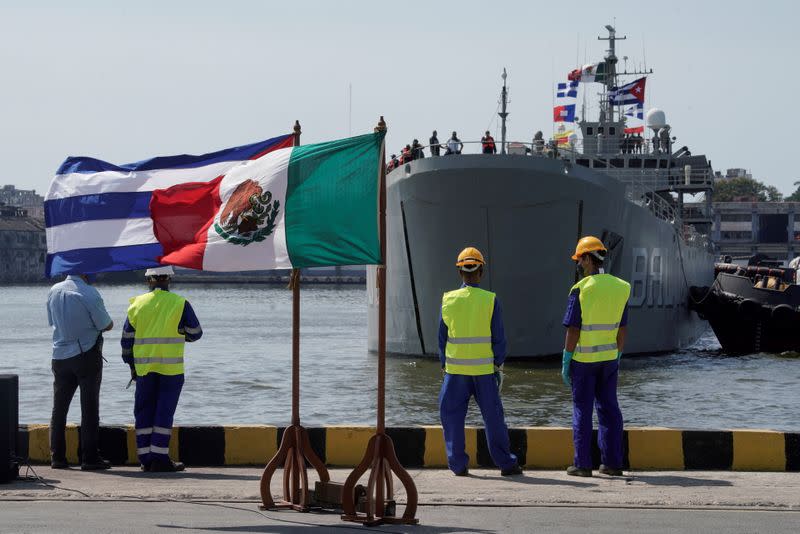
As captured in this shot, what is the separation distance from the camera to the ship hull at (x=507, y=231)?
24.5 meters

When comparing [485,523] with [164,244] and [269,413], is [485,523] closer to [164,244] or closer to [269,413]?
[164,244]

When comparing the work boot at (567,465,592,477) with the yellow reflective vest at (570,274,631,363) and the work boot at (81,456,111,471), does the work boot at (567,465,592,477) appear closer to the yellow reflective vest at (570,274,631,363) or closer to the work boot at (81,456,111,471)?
the yellow reflective vest at (570,274,631,363)

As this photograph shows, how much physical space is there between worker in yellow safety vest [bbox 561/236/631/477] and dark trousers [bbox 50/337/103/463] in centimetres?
339

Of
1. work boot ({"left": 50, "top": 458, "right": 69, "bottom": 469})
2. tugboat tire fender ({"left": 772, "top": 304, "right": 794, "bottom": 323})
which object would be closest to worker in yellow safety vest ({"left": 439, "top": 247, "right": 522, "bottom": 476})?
work boot ({"left": 50, "top": 458, "right": 69, "bottom": 469})

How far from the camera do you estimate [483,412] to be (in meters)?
8.77

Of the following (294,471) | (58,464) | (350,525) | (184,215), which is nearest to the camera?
(350,525)

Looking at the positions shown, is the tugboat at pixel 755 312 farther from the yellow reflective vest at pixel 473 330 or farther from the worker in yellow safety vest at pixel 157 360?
the worker in yellow safety vest at pixel 157 360

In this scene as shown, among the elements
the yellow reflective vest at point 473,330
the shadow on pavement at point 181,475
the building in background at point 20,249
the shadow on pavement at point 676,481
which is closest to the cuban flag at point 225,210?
Result: the yellow reflective vest at point 473,330

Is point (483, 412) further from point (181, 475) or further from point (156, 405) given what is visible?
point (156, 405)

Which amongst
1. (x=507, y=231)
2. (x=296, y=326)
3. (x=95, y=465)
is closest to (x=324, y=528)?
(x=296, y=326)

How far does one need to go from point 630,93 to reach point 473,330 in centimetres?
3388

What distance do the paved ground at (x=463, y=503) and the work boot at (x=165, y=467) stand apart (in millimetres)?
154

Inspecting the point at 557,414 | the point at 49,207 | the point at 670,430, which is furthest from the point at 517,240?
the point at 49,207

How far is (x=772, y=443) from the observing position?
29.8 feet
